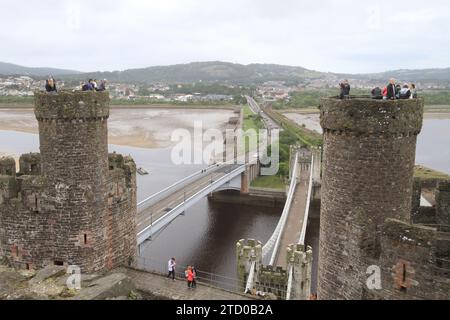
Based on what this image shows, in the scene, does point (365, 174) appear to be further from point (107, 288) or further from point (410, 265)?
point (107, 288)

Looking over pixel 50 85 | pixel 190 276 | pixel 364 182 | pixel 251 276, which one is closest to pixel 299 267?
pixel 251 276

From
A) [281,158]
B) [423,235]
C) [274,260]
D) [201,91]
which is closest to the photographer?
[423,235]

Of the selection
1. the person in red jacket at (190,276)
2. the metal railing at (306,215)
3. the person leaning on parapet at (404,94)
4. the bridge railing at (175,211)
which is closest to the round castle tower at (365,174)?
the person leaning on parapet at (404,94)

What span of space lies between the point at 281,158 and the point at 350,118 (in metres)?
49.5

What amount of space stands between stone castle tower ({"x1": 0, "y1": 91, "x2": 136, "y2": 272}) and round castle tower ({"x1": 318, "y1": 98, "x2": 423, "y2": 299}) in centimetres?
632

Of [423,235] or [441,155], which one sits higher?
[423,235]

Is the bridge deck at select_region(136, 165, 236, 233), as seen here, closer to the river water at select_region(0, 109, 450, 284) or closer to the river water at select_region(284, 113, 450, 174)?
the river water at select_region(0, 109, 450, 284)

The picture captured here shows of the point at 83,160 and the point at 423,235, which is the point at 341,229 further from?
the point at 83,160

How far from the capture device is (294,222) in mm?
30812

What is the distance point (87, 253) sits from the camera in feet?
42.2

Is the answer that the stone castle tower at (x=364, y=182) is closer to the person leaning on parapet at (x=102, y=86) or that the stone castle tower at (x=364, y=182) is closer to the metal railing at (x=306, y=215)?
the person leaning on parapet at (x=102, y=86)

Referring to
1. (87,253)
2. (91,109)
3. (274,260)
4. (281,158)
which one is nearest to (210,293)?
(87,253)

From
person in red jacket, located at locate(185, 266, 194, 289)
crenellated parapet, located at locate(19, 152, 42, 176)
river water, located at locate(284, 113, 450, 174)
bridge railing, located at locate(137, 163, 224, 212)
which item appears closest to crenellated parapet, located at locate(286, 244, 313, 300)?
person in red jacket, located at locate(185, 266, 194, 289)

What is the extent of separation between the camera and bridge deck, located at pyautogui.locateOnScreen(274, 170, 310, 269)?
25.4 meters
